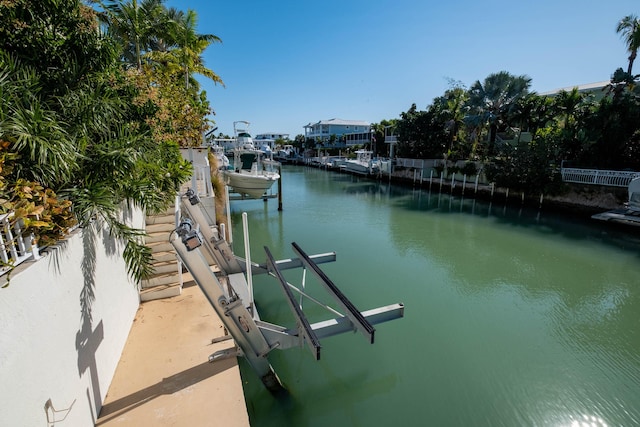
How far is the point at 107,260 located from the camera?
3662 mm

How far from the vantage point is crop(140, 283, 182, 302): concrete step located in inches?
199

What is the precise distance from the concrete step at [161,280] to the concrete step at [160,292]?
0.07 m

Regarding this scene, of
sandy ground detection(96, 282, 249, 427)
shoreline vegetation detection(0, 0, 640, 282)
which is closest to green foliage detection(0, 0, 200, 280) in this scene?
shoreline vegetation detection(0, 0, 640, 282)

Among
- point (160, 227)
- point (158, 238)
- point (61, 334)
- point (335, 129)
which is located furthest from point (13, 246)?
point (335, 129)

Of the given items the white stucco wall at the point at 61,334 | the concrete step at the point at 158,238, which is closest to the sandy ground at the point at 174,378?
the white stucco wall at the point at 61,334

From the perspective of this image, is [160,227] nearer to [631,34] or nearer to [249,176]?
[249,176]

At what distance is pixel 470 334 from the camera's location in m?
6.12

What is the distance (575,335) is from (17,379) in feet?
28.5

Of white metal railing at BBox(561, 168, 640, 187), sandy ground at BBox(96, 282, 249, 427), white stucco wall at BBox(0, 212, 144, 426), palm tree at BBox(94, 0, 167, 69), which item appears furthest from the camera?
white metal railing at BBox(561, 168, 640, 187)

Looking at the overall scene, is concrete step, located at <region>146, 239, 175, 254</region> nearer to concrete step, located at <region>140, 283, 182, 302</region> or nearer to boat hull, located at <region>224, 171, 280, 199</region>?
concrete step, located at <region>140, 283, 182, 302</region>

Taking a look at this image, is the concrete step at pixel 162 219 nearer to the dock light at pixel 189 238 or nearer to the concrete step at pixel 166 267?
the concrete step at pixel 166 267

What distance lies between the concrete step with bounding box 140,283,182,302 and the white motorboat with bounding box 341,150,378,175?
106ft

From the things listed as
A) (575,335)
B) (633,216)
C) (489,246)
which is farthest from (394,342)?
(633,216)

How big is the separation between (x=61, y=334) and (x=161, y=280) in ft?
9.68
